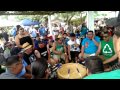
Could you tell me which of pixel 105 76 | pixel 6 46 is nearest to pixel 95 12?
pixel 6 46

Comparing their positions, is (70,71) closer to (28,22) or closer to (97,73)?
(28,22)

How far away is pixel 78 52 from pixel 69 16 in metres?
0.58

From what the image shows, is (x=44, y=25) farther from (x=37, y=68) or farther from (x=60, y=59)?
(x=37, y=68)

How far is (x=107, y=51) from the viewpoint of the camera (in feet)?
14.3

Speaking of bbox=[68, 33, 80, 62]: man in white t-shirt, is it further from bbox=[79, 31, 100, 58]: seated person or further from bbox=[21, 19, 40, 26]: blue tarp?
bbox=[21, 19, 40, 26]: blue tarp

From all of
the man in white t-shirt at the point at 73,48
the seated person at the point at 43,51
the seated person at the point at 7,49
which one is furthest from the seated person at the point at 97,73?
the seated person at the point at 7,49

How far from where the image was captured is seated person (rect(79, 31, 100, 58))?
173 inches

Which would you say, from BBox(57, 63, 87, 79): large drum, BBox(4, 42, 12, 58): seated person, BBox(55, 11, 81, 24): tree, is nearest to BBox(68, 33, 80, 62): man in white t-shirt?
BBox(57, 63, 87, 79): large drum

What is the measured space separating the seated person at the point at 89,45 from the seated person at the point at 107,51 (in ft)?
0.24

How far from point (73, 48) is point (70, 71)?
1.24 ft

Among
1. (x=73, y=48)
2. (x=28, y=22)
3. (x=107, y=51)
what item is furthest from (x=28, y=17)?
(x=107, y=51)

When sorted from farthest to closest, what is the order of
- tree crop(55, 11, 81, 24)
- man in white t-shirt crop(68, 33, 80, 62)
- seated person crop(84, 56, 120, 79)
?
man in white t-shirt crop(68, 33, 80, 62), tree crop(55, 11, 81, 24), seated person crop(84, 56, 120, 79)

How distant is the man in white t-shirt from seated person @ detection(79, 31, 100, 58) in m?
0.08

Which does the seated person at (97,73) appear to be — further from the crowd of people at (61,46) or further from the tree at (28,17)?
the tree at (28,17)
